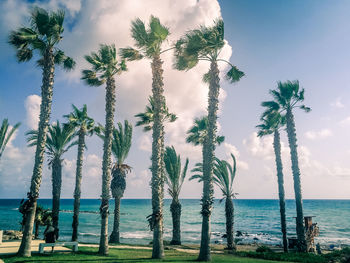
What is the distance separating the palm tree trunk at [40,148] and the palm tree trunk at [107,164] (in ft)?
11.7

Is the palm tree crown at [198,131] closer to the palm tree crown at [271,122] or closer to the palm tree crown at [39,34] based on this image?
the palm tree crown at [271,122]

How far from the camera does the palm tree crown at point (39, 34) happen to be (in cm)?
1560

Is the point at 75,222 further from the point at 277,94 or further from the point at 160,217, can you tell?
the point at 277,94

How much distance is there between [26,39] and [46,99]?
3.69 meters

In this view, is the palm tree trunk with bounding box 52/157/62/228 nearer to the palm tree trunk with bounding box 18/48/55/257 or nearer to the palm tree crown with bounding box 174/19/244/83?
the palm tree trunk with bounding box 18/48/55/257

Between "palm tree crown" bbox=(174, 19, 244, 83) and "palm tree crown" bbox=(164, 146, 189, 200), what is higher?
"palm tree crown" bbox=(174, 19, 244, 83)

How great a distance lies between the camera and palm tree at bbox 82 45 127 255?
16.6 m

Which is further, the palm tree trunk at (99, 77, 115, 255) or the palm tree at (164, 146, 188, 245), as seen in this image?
the palm tree at (164, 146, 188, 245)

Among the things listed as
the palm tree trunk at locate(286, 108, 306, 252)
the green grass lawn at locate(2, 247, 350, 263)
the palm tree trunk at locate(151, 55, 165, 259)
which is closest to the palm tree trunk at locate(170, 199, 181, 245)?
the green grass lawn at locate(2, 247, 350, 263)

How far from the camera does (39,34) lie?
16172 mm

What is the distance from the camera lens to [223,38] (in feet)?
54.6

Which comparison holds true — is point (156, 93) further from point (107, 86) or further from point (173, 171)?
point (173, 171)

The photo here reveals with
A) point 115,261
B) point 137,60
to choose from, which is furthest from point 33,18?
point 115,261

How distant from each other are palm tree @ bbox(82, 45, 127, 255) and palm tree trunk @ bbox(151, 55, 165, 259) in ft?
10.0
